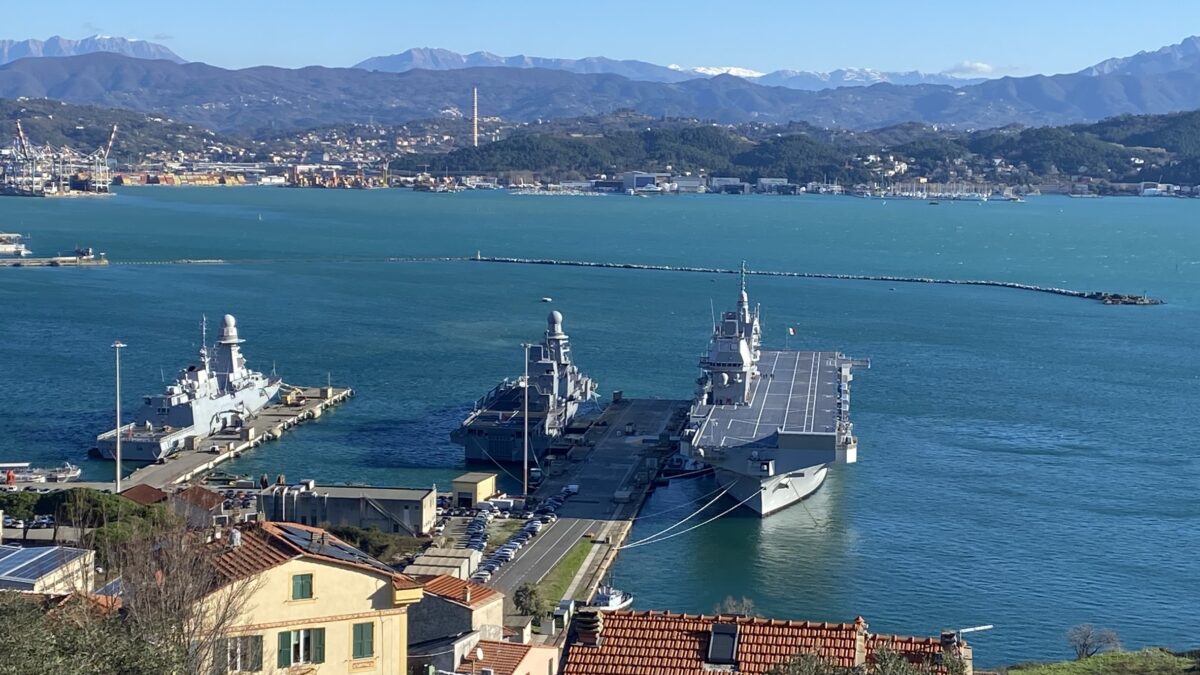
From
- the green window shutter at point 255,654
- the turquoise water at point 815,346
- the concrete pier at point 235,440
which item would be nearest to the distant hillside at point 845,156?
the turquoise water at point 815,346

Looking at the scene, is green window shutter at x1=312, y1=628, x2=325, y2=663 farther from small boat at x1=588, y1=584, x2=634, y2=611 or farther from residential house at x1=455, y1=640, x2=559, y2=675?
small boat at x1=588, y1=584, x2=634, y2=611

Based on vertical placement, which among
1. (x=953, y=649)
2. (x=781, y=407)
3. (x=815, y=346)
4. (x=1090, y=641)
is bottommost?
(x=815, y=346)

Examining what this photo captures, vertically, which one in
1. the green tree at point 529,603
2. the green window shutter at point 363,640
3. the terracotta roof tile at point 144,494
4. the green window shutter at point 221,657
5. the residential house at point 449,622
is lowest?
the terracotta roof tile at point 144,494

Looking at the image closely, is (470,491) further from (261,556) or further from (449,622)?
(261,556)

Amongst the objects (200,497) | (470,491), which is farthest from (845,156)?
(200,497)

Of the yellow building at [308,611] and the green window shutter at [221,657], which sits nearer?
the green window shutter at [221,657]

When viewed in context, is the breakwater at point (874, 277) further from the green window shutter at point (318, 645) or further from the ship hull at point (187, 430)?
the green window shutter at point (318, 645)
